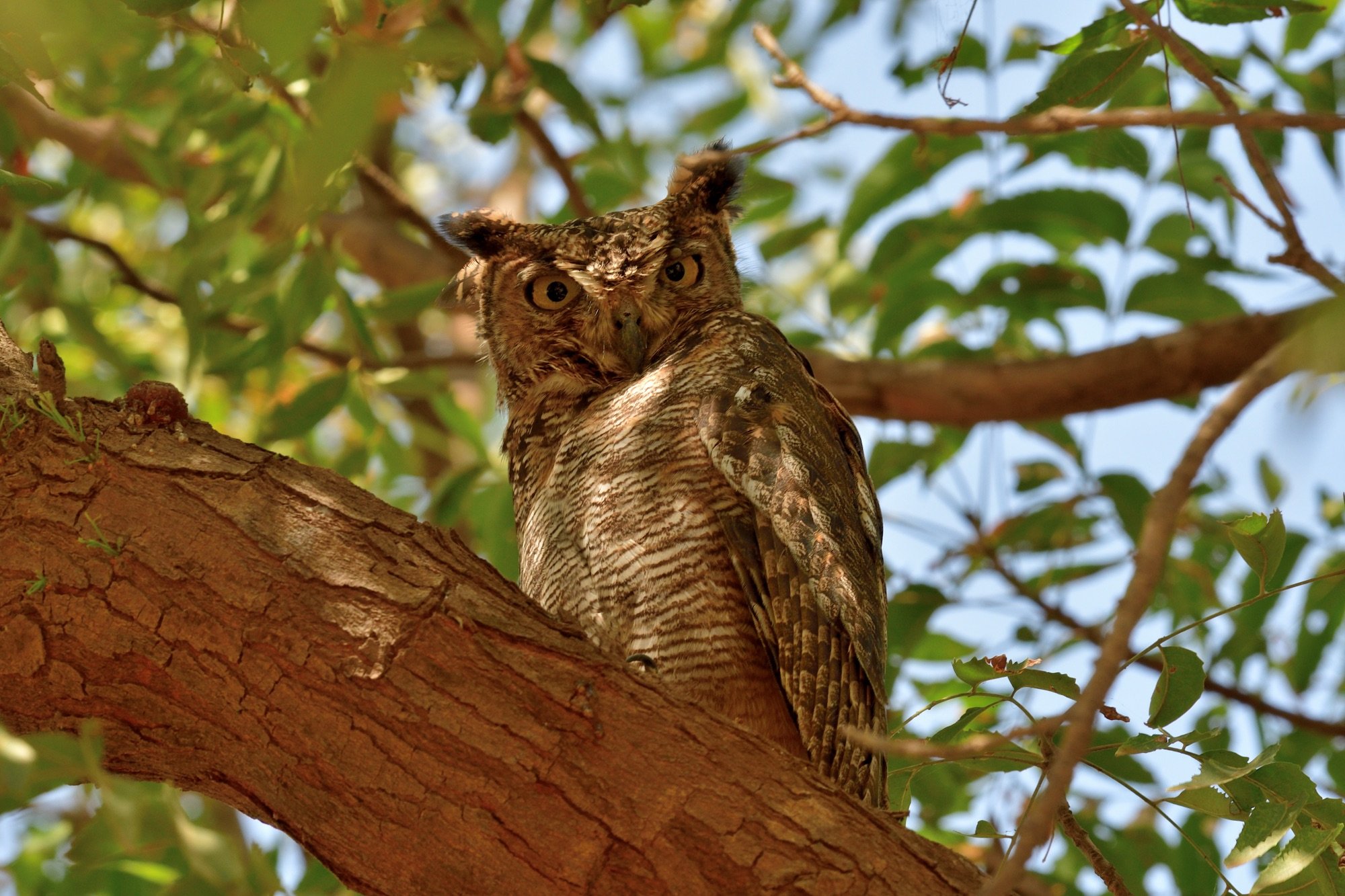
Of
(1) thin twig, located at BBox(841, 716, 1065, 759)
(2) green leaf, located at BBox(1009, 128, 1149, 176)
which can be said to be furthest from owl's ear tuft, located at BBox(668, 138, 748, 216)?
(1) thin twig, located at BBox(841, 716, 1065, 759)

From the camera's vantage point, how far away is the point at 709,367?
2.58m

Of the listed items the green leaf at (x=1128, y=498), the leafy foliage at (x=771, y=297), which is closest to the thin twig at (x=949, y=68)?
the leafy foliage at (x=771, y=297)

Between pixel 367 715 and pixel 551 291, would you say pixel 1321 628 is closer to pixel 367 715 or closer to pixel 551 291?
pixel 551 291

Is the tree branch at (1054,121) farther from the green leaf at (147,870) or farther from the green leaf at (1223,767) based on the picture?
the green leaf at (147,870)

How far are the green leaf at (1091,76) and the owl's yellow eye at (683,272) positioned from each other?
1.19 metres

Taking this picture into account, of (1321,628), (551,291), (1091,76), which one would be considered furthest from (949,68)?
(1321,628)

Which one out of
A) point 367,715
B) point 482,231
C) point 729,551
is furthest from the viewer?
point 482,231

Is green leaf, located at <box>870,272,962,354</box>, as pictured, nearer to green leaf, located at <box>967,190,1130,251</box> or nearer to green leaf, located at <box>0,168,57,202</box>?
green leaf, located at <box>967,190,1130,251</box>

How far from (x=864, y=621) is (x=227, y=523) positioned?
3.86 feet

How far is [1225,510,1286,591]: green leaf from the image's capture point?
1.68 meters

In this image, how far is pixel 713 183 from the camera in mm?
3330

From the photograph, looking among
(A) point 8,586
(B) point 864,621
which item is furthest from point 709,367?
(A) point 8,586

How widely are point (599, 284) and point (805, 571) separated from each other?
3.61ft

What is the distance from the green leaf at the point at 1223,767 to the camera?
1651mm
